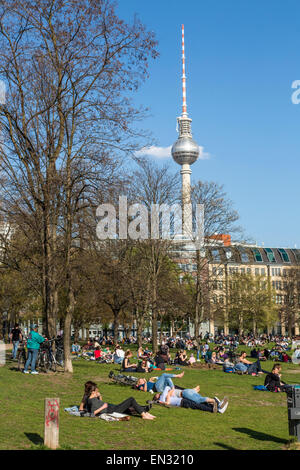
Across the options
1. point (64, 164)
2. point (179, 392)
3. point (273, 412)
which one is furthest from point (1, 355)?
point (273, 412)

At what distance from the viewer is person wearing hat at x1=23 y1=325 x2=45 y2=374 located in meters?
19.4

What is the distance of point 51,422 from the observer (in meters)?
9.39

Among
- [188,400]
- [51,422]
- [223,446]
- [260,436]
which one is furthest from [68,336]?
[51,422]

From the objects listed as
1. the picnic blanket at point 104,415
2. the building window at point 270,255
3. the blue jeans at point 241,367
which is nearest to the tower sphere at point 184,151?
the building window at point 270,255

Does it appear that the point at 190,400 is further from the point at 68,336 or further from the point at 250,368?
the point at 250,368

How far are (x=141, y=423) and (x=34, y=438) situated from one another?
296 centimetres

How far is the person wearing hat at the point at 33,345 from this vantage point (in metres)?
19.4

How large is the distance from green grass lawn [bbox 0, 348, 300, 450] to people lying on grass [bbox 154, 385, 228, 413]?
0.74ft

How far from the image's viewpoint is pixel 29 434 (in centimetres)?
1059

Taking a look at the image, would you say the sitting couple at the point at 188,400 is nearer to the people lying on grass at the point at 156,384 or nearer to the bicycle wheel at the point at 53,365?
the people lying on grass at the point at 156,384

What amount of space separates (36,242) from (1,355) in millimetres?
8589

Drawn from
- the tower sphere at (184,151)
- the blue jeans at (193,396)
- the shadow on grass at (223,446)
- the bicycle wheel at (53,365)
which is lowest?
the shadow on grass at (223,446)

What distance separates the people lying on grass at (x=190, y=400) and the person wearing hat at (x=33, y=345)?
236 inches
